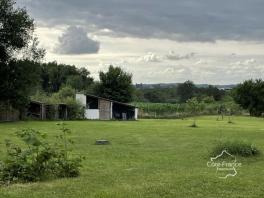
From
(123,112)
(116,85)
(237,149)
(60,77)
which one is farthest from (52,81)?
(237,149)

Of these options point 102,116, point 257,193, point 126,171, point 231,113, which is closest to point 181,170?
point 126,171

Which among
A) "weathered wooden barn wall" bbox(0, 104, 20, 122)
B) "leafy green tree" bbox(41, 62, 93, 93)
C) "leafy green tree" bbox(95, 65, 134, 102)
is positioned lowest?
"weathered wooden barn wall" bbox(0, 104, 20, 122)

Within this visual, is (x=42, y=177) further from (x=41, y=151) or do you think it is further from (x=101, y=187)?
(x=101, y=187)

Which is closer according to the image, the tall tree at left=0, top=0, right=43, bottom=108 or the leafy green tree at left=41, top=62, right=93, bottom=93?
the tall tree at left=0, top=0, right=43, bottom=108

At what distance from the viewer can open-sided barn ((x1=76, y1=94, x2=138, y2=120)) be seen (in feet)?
264

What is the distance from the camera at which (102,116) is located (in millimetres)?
81250

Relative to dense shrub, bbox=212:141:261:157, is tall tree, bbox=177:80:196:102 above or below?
above

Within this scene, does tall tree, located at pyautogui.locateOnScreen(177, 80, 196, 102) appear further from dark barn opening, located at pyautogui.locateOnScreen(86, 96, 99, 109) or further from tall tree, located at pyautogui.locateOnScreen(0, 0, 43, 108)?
tall tree, located at pyautogui.locateOnScreen(0, 0, 43, 108)

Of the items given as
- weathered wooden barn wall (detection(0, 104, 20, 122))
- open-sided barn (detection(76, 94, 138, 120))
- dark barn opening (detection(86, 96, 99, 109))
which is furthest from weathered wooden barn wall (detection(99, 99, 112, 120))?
weathered wooden barn wall (detection(0, 104, 20, 122))

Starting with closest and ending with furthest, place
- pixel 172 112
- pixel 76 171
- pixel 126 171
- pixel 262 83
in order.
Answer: pixel 76 171 → pixel 126 171 → pixel 172 112 → pixel 262 83

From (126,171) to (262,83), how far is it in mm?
98542

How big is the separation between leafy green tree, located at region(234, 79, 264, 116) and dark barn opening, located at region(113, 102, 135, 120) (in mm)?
33665

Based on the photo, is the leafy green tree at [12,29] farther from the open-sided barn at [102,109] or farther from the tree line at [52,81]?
the open-sided barn at [102,109]

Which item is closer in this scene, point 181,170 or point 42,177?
point 42,177
